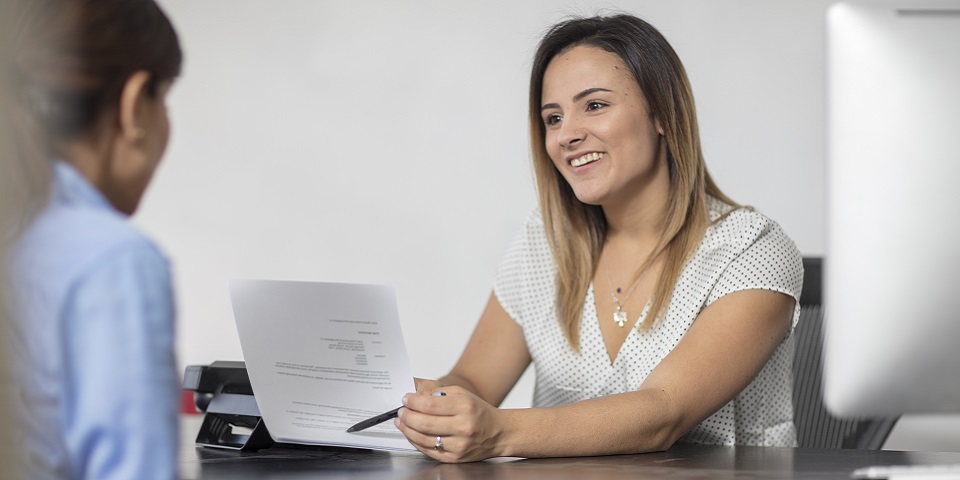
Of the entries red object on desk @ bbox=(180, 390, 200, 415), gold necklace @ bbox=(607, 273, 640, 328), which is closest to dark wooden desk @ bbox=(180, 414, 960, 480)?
gold necklace @ bbox=(607, 273, 640, 328)

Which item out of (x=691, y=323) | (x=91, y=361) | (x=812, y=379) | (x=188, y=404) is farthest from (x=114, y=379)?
(x=188, y=404)

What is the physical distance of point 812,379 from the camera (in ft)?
6.98

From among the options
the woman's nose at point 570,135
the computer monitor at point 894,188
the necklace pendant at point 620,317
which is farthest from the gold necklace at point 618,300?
the computer monitor at point 894,188

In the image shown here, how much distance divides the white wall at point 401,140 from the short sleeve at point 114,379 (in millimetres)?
2697

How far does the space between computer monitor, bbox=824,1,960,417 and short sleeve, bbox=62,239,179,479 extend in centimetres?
57

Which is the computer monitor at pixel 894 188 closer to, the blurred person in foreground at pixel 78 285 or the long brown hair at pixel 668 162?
the blurred person in foreground at pixel 78 285

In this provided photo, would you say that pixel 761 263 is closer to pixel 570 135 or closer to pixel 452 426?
pixel 570 135

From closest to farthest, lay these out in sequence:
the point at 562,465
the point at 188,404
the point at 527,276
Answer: the point at 562,465
the point at 527,276
the point at 188,404

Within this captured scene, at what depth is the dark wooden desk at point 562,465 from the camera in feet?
4.02

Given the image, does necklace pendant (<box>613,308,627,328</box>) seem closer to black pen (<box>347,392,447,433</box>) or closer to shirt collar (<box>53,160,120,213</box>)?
black pen (<box>347,392,447,433</box>)

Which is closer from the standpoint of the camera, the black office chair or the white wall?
the black office chair

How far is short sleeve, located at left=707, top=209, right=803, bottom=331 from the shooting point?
5.46 feet

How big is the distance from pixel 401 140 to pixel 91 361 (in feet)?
9.34

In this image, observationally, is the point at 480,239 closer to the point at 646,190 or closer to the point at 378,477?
the point at 646,190
